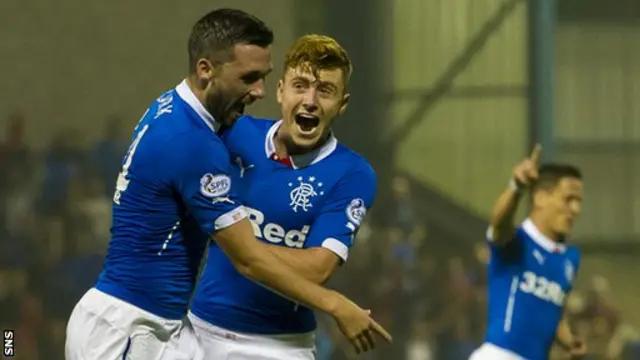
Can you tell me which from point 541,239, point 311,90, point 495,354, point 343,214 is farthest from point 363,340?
point 541,239

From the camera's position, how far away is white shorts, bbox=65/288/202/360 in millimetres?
2939

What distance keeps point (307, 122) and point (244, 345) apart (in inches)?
21.2

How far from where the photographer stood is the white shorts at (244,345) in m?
3.34

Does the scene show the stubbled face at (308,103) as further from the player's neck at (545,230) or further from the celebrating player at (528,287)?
the player's neck at (545,230)

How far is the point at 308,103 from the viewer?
10.8 feet

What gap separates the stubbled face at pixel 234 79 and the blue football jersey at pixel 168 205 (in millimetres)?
37

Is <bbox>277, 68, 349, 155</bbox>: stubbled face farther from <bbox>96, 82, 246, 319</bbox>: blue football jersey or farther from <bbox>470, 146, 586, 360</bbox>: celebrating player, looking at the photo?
<bbox>470, 146, 586, 360</bbox>: celebrating player

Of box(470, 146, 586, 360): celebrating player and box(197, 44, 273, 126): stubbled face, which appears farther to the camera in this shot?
box(470, 146, 586, 360): celebrating player

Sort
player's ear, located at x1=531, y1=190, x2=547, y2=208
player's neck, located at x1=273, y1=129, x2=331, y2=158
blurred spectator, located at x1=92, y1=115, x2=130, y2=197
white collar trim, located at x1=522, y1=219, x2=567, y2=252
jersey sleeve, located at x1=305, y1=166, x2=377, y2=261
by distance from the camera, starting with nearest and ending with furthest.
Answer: jersey sleeve, located at x1=305, y1=166, x2=377, y2=261 < player's neck, located at x1=273, y1=129, x2=331, y2=158 < white collar trim, located at x1=522, y1=219, x2=567, y2=252 < player's ear, located at x1=531, y1=190, x2=547, y2=208 < blurred spectator, located at x1=92, y1=115, x2=130, y2=197

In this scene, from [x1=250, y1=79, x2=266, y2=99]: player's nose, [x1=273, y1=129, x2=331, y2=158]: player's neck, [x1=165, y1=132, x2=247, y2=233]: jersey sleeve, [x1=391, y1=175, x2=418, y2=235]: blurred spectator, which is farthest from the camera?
[x1=391, y1=175, x2=418, y2=235]: blurred spectator

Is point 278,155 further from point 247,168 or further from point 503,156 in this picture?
point 503,156

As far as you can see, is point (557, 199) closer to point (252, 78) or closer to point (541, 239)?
point (541, 239)

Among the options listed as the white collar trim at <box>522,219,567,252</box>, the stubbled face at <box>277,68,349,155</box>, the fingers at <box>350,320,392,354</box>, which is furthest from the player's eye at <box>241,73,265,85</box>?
the white collar trim at <box>522,219,567,252</box>

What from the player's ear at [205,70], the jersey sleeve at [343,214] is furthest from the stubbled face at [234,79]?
the jersey sleeve at [343,214]
